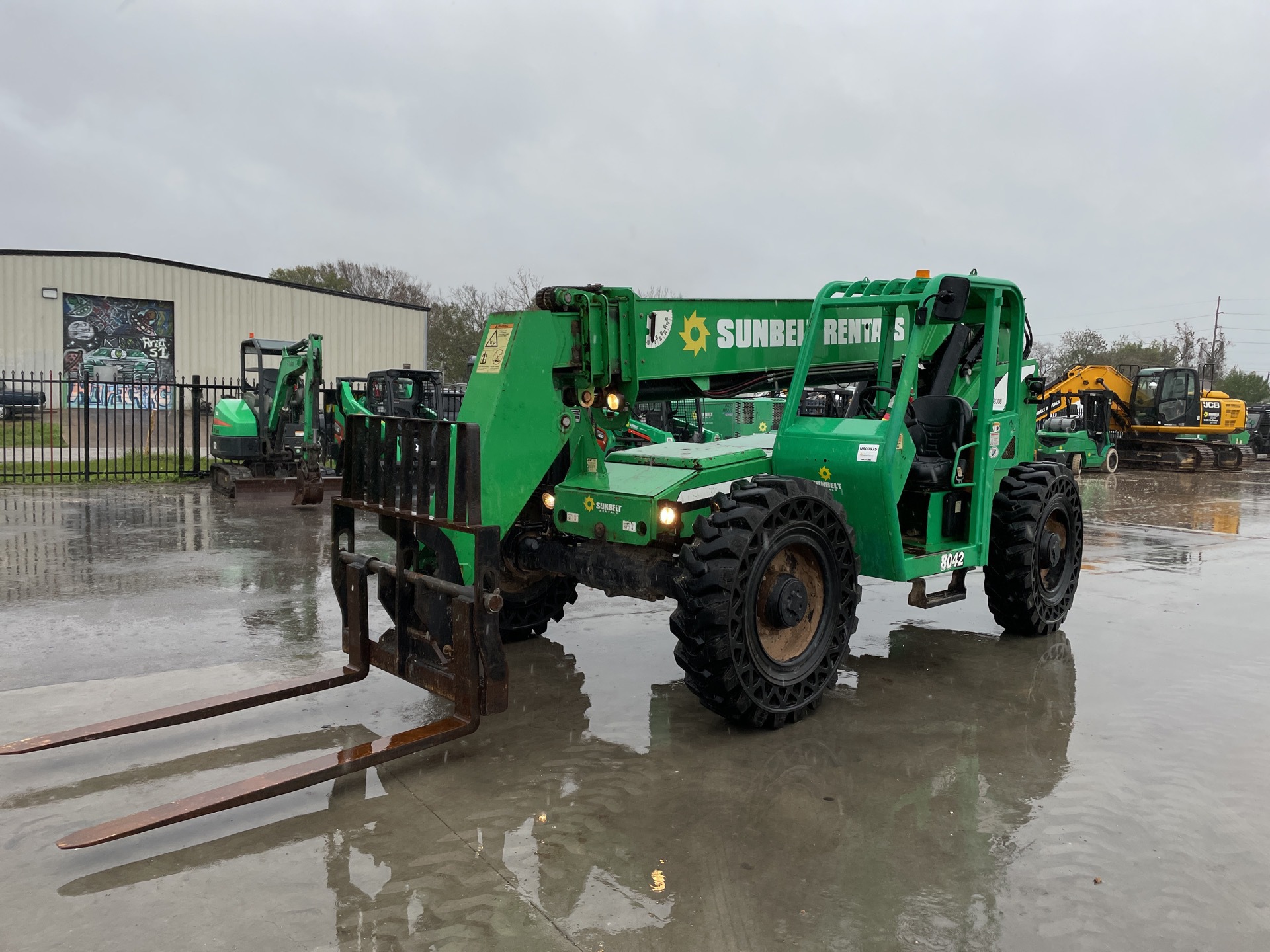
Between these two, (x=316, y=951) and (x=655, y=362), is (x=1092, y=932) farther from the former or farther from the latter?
(x=655, y=362)

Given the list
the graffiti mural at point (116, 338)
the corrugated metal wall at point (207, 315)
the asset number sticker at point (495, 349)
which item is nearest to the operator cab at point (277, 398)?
the asset number sticker at point (495, 349)

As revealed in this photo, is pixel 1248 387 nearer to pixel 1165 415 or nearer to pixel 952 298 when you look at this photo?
pixel 1165 415

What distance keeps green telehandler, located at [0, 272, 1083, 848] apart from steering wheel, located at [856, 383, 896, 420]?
1 centimetres

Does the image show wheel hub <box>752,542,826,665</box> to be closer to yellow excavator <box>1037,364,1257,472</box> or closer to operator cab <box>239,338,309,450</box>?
operator cab <box>239,338,309,450</box>

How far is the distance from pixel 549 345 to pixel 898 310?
9.08 ft

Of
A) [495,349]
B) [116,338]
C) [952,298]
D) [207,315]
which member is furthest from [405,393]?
[116,338]

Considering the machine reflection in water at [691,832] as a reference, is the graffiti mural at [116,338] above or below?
above

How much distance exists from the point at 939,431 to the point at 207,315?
31.2 metres

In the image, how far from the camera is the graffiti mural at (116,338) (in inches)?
1208

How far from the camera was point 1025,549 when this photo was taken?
6.84 metres

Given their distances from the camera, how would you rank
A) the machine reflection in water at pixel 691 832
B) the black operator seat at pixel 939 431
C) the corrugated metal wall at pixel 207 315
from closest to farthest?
the machine reflection in water at pixel 691 832 < the black operator seat at pixel 939 431 < the corrugated metal wall at pixel 207 315

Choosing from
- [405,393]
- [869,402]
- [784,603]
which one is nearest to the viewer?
[784,603]

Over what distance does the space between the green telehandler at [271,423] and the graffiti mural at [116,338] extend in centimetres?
1616

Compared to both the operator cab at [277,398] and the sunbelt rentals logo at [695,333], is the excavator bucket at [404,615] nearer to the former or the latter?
the sunbelt rentals logo at [695,333]
